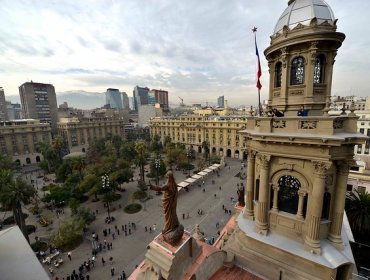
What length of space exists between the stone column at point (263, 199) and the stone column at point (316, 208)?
2.18 metres

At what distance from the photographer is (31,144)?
230 feet

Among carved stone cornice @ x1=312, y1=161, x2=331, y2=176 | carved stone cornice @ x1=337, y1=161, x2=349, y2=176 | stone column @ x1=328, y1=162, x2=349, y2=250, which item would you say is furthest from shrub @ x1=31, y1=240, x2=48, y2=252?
carved stone cornice @ x1=337, y1=161, x2=349, y2=176

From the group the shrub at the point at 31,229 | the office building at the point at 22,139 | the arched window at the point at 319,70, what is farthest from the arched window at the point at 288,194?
the office building at the point at 22,139

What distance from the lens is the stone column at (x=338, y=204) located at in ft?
33.5

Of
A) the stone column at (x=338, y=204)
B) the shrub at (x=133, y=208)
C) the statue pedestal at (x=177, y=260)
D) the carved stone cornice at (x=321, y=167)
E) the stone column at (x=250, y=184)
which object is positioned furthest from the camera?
the shrub at (x=133, y=208)

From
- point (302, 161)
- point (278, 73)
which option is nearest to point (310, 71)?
point (278, 73)

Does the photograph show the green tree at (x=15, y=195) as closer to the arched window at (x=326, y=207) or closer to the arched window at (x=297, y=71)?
the arched window at (x=326, y=207)

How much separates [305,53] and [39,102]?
12977cm

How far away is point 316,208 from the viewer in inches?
388

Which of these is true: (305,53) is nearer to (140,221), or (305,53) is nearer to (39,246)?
(140,221)

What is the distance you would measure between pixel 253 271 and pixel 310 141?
27.4ft

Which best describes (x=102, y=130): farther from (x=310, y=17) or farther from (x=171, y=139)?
(x=310, y=17)

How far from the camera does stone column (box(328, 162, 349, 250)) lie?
1021cm

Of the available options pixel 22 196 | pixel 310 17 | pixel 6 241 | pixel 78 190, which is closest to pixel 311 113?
pixel 310 17
